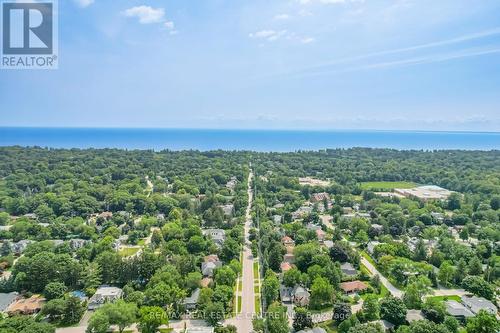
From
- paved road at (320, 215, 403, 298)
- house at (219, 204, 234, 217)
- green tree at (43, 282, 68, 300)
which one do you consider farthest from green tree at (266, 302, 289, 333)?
house at (219, 204, 234, 217)

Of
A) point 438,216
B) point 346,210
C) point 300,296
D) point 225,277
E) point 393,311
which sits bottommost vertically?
point 300,296

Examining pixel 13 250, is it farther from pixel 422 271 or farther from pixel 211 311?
pixel 422 271

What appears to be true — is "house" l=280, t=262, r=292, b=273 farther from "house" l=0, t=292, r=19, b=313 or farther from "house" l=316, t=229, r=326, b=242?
"house" l=0, t=292, r=19, b=313

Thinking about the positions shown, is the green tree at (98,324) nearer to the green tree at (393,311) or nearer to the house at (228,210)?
the green tree at (393,311)

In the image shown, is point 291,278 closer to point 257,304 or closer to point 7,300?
point 257,304

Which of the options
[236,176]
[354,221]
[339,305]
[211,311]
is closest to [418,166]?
[236,176]

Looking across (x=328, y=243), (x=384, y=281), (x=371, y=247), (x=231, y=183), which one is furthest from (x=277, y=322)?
(x=231, y=183)
